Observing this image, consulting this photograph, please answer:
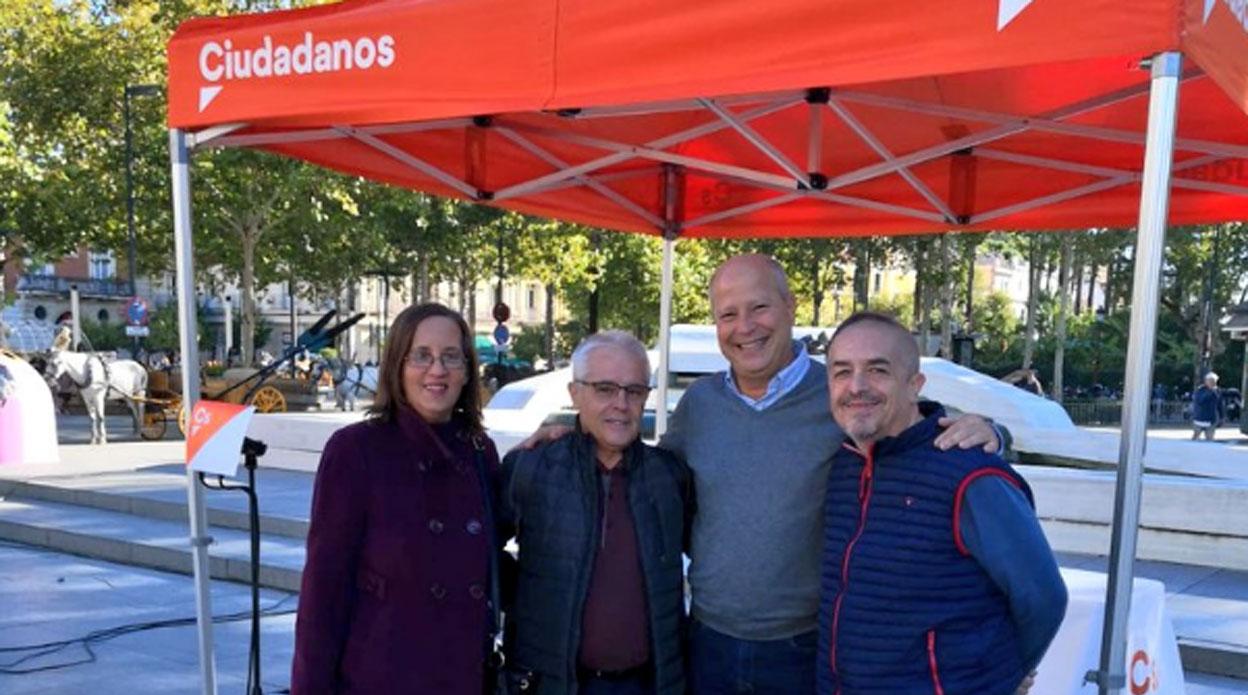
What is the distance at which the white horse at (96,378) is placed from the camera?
55.6ft

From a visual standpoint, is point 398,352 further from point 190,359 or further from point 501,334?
point 501,334

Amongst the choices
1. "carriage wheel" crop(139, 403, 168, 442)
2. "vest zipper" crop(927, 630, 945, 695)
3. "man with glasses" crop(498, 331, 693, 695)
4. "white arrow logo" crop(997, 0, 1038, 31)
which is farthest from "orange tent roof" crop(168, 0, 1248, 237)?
"carriage wheel" crop(139, 403, 168, 442)

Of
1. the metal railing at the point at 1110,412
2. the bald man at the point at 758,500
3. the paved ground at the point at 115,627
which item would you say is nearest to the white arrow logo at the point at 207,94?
the bald man at the point at 758,500

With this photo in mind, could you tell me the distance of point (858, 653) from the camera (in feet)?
7.45

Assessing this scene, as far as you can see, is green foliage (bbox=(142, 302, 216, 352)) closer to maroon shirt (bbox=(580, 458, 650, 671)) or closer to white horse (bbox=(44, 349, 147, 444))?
white horse (bbox=(44, 349, 147, 444))

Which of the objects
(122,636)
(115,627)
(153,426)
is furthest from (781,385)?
(153,426)

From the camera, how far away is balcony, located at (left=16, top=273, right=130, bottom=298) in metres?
59.6

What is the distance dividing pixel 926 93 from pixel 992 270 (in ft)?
314

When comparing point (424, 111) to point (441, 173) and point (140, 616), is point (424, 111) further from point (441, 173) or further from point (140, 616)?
point (140, 616)

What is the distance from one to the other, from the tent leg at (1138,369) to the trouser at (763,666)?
73 cm

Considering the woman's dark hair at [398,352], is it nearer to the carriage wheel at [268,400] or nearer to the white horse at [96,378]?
the white horse at [96,378]

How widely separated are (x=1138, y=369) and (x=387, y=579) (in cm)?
187

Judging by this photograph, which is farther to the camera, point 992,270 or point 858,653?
point 992,270

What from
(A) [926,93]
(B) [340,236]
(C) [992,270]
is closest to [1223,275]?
(B) [340,236]
